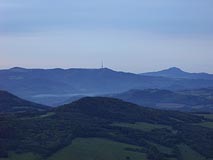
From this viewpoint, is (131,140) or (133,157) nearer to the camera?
(133,157)

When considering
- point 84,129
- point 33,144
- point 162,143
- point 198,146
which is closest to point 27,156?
point 33,144

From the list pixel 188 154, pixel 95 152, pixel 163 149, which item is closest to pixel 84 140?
pixel 95 152

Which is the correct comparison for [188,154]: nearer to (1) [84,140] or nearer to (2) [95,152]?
(2) [95,152]

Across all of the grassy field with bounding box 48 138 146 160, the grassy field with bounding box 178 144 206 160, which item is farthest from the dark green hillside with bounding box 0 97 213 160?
the grassy field with bounding box 178 144 206 160

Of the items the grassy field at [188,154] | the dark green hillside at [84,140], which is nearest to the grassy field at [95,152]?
the dark green hillside at [84,140]

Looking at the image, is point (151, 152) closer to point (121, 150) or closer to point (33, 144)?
point (121, 150)

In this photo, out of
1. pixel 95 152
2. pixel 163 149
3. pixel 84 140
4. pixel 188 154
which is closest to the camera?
pixel 95 152

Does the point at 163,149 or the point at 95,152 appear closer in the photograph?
the point at 95,152
